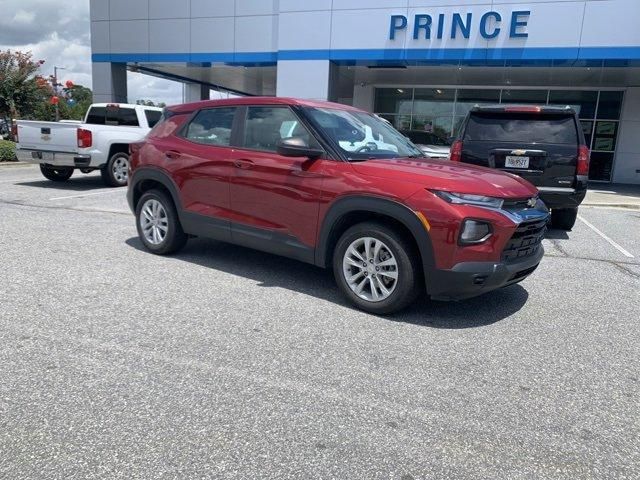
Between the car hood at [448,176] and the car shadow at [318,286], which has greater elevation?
the car hood at [448,176]

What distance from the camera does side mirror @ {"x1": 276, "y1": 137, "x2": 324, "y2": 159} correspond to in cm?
464

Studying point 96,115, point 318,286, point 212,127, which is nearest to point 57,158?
point 96,115

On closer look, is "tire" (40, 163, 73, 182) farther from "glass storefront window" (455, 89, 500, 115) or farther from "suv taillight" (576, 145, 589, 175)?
"glass storefront window" (455, 89, 500, 115)

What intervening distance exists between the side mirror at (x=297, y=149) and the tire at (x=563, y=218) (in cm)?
568

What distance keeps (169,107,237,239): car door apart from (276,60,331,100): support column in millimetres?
12140

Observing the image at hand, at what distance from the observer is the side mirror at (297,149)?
15.2 feet

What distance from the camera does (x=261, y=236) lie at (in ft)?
17.2

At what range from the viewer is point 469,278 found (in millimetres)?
4086

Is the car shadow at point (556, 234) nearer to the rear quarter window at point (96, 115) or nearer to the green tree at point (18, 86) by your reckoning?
the rear quarter window at point (96, 115)

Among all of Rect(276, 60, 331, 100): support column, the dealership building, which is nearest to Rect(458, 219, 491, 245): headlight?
the dealership building

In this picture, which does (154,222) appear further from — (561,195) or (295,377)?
(561,195)

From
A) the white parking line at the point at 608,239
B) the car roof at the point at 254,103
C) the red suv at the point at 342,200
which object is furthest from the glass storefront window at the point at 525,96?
the car roof at the point at 254,103

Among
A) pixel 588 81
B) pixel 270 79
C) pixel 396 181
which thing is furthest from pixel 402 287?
pixel 270 79

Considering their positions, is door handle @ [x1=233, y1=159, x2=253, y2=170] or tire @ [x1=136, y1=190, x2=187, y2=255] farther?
tire @ [x1=136, y1=190, x2=187, y2=255]
